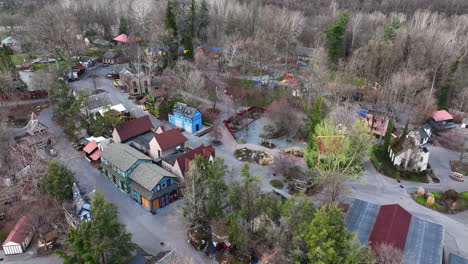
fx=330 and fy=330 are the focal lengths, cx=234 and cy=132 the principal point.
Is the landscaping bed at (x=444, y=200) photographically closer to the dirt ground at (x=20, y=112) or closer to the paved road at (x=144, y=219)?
the paved road at (x=144, y=219)

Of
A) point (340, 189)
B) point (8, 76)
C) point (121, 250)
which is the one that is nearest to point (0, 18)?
point (8, 76)

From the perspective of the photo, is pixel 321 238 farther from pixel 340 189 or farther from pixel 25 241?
pixel 25 241

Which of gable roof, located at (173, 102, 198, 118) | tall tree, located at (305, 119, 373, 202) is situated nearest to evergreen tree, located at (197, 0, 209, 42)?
gable roof, located at (173, 102, 198, 118)

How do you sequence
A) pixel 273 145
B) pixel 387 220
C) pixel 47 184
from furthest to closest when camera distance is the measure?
pixel 273 145 → pixel 47 184 → pixel 387 220

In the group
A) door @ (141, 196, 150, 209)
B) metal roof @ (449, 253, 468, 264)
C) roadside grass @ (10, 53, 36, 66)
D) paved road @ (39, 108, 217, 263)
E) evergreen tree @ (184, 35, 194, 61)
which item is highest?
evergreen tree @ (184, 35, 194, 61)

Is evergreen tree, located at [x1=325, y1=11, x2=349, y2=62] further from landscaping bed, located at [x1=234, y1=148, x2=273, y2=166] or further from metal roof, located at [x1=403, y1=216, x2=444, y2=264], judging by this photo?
metal roof, located at [x1=403, y1=216, x2=444, y2=264]

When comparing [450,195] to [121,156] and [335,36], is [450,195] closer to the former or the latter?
[121,156]

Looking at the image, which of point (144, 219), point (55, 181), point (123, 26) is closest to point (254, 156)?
point (144, 219)

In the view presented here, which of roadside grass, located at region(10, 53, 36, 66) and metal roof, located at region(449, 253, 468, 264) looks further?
roadside grass, located at region(10, 53, 36, 66)
